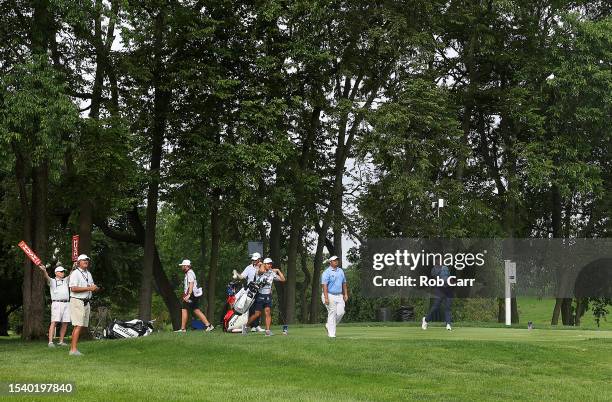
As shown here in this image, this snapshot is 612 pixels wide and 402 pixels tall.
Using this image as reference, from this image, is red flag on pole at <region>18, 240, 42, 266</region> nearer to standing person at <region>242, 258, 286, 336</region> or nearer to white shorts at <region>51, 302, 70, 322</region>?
white shorts at <region>51, 302, 70, 322</region>

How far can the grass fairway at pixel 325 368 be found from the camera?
54.5 ft

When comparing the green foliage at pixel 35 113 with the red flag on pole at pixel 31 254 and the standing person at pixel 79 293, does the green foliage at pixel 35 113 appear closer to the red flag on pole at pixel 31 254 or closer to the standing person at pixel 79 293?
the red flag on pole at pixel 31 254

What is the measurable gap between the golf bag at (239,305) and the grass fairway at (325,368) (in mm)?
1229

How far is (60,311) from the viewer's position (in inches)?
998

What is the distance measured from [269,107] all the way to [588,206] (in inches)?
774

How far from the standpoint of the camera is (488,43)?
4653 cm

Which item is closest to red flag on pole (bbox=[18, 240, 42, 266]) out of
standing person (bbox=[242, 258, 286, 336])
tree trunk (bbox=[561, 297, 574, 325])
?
standing person (bbox=[242, 258, 286, 336])

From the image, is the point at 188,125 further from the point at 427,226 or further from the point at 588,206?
the point at 588,206

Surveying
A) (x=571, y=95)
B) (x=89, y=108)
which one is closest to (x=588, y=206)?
(x=571, y=95)

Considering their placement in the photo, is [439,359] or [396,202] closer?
[439,359]

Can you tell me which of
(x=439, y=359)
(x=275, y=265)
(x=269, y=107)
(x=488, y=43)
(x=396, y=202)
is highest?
(x=488, y=43)

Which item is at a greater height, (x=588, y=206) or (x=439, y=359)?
(x=588, y=206)

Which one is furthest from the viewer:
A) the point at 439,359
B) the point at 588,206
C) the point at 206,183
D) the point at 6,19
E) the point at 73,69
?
the point at 588,206

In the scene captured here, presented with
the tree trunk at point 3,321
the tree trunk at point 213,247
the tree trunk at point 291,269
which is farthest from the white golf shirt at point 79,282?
the tree trunk at point 3,321
